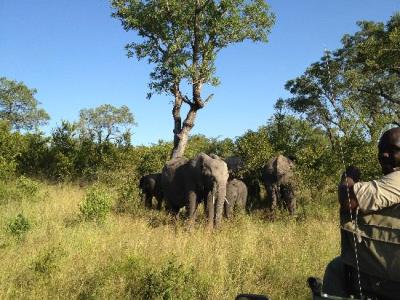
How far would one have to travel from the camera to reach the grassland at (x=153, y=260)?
19.1 feet

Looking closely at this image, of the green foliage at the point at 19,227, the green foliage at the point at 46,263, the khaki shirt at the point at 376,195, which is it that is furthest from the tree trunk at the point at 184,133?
the khaki shirt at the point at 376,195

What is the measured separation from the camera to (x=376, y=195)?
9.08 ft

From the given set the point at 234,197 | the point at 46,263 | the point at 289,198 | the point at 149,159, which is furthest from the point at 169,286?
the point at 149,159

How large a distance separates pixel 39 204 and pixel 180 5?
1018 cm

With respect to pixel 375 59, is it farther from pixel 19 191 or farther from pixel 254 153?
pixel 19 191

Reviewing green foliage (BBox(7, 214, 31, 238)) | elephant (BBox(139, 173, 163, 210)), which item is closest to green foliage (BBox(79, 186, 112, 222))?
green foliage (BBox(7, 214, 31, 238))

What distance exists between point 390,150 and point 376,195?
0.40 metres

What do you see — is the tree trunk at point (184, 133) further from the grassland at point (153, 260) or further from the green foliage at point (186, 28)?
the grassland at point (153, 260)

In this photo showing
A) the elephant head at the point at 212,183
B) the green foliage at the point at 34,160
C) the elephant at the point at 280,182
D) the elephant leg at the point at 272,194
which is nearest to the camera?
the elephant head at the point at 212,183

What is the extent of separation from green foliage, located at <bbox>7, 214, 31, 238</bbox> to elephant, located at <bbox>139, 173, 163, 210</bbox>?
744cm

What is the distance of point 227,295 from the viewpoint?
5.82 metres

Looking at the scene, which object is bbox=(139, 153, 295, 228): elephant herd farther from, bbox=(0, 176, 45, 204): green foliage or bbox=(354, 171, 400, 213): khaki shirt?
bbox=(354, 171, 400, 213): khaki shirt

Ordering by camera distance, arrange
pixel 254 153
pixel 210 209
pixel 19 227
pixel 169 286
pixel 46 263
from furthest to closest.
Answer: pixel 254 153 < pixel 210 209 < pixel 19 227 < pixel 46 263 < pixel 169 286

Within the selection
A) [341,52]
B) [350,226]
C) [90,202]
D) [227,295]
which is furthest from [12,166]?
[341,52]
